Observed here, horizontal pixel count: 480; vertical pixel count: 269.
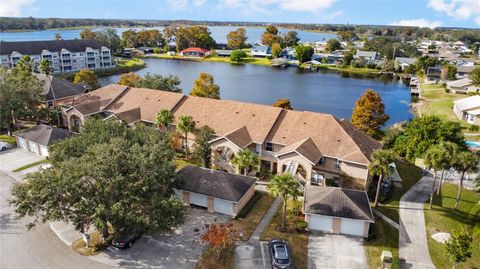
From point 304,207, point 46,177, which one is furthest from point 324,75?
point 46,177

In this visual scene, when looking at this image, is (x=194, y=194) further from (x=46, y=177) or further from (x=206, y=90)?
(x=206, y=90)

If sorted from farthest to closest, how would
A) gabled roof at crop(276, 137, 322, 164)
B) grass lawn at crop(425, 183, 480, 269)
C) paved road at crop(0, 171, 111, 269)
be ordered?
1. gabled roof at crop(276, 137, 322, 164)
2. grass lawn at crop(425, 183, 480, 269)
3. paved road at crop(0, 171, 111, 269)

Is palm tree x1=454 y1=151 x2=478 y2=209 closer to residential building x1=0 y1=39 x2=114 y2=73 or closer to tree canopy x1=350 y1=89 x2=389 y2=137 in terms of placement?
tree canopy x1=350 y1=89 x2=389 y2=137

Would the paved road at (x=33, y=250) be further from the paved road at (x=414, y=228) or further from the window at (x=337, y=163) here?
the window at (x=337, y=163)

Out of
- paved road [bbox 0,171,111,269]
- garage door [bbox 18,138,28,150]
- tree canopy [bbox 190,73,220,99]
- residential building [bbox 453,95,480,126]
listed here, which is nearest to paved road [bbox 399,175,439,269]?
paved road [bbox 0,171,111,269]

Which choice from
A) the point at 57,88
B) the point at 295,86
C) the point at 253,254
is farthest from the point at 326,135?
the point at 295,86

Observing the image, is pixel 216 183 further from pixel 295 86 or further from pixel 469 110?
pixel 295 86
